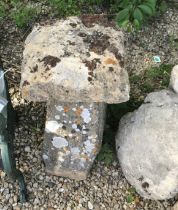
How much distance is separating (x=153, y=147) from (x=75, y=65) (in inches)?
30.8

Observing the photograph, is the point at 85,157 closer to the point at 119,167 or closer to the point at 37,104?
the point at 119,167

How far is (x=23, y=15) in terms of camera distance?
13.5 ft

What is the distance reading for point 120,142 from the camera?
316 centimetres

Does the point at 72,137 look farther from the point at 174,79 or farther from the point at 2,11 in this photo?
the point at 2,11

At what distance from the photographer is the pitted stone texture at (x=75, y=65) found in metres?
2.54

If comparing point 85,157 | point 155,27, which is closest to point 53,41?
point 85,157

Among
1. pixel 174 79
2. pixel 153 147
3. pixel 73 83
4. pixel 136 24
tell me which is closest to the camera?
pixel 73 83

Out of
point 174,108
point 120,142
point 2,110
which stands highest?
point 2,110

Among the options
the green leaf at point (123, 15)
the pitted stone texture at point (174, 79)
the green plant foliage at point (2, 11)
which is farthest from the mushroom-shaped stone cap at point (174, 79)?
the green plant foliage at point (2, 11)

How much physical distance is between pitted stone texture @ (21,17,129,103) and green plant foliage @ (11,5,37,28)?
1256mm

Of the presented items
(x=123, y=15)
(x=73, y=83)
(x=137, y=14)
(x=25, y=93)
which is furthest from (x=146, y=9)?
(x=25, y=93)

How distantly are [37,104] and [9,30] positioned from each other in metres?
0.94

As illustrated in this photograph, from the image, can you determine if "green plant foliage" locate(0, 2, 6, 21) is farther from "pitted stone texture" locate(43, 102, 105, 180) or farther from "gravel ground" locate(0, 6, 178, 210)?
"pitted stone texture" locate(43, 102, 105, 180)

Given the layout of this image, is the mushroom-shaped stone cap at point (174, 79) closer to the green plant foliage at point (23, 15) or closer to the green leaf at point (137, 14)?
the green leaf at point (137, 14)
